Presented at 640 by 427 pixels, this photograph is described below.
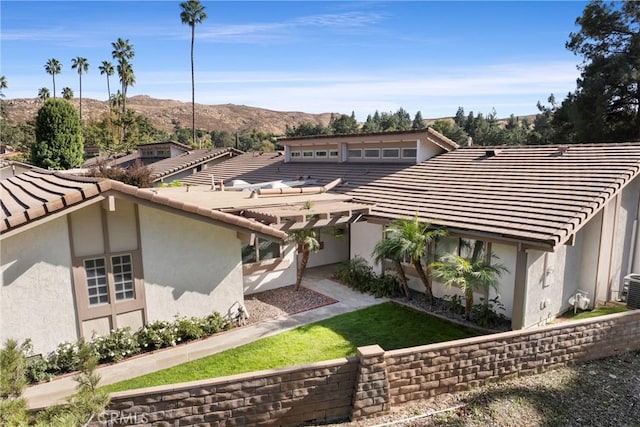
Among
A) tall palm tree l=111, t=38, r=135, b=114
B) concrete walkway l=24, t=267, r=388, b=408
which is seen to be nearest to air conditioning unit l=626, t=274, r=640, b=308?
concrete walkway l=24, t=267, r=388, b=408

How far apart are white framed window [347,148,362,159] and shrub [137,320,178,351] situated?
1439 centimetres

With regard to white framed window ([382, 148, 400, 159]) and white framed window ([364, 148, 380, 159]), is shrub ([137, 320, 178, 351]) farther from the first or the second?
white framed window ([364, 148, 380, 159])

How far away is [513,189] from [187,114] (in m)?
171

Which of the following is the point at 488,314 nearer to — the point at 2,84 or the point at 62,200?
the point at 62,200

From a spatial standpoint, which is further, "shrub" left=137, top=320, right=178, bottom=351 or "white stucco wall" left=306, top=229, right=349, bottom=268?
"white stucco wall" left=306, top=229, right=349, bottom=268

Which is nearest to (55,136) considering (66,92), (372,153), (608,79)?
(372,153)

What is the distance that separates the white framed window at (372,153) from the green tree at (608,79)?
77.1ft

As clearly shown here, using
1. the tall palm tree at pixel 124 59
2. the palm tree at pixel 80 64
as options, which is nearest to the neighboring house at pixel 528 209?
the tall palm tree at pixel 124 59

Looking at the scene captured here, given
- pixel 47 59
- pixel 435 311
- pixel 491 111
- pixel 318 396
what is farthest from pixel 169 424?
pixel 47 59

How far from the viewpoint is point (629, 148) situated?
14.2 metres

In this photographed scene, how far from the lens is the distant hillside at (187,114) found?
148 meters

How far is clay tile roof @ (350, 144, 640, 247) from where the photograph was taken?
11.1 metres

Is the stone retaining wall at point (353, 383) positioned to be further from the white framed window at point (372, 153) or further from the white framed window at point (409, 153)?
the white framed window at point (372, 153)

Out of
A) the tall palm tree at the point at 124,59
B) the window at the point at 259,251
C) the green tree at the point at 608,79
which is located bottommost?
the window at the point at 259,251
